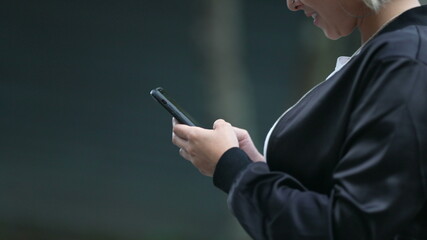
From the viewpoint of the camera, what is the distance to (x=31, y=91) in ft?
29.3

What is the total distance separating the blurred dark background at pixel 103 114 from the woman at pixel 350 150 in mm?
6835

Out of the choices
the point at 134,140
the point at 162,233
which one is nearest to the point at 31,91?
the point at 134,140

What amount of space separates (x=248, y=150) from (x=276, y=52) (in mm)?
7381

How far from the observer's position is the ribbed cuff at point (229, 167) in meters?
1.78

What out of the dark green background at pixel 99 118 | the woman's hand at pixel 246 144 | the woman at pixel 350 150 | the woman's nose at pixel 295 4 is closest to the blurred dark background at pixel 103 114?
the dark green background at pixel 99 118

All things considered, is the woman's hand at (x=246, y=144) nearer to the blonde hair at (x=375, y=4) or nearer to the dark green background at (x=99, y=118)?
the blonde hair at (x=375, y=4)

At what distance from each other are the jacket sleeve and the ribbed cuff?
0.31 feet

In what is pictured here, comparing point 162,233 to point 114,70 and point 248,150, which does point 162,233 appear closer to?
point 114,70

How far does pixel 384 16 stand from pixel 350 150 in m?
0.30

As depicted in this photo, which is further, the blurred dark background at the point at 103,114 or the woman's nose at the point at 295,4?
the blurred dark background at the point at 103,114

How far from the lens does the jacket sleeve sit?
1.60 m

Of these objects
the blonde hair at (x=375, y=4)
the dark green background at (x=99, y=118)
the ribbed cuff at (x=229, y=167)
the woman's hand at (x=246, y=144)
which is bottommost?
the ribbed cuff at (x=229, y=167)

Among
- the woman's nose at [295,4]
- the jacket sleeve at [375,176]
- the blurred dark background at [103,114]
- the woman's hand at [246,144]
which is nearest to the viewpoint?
the jacket sleeve at [375,176]

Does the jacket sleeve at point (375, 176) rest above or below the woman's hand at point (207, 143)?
below
